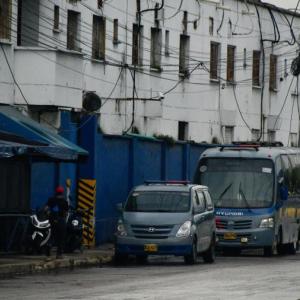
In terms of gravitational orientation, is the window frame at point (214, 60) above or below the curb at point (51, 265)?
above

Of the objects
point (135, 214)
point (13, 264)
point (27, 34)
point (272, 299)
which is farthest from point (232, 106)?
point (272, 299)

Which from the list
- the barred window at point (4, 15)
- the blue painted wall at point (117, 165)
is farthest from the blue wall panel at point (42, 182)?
the barred window at point (4, 15)

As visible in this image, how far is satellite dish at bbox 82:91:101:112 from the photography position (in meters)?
40.4

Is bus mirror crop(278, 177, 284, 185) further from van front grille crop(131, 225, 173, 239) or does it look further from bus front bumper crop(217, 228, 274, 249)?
van front grille crop(131, 225, 173, 239)

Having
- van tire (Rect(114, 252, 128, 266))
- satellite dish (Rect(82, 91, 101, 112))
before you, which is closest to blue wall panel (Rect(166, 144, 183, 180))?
satellite dish (Rect(82, 91, 101, 112))

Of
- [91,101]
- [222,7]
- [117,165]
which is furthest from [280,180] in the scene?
[222,7]

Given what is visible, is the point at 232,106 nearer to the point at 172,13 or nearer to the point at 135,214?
the point at 172,13

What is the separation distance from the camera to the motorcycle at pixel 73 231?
34.0 metres

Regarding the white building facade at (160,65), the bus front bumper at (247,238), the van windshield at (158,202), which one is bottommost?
the bus front bumper at (247,238)

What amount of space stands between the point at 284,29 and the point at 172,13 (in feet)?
35.5

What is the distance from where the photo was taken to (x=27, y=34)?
37312mm

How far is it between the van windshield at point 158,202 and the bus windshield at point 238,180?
495 centimetres

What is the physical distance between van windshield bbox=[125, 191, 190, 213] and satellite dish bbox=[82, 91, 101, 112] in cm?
760

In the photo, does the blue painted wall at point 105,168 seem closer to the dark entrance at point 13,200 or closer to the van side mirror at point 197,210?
the dark entrance at point 13,200
